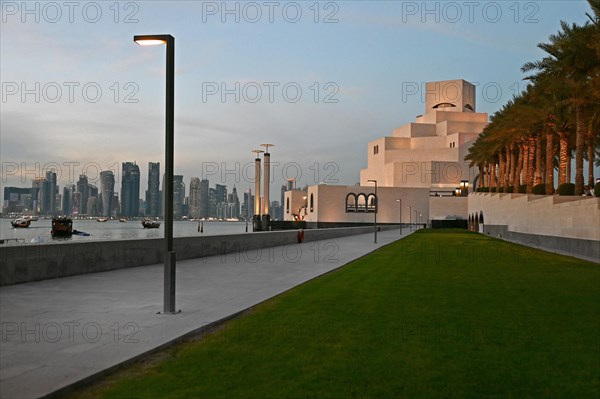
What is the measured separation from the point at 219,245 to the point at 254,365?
19140mm

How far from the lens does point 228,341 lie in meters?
7.16

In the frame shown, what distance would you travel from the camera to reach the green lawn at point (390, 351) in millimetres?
5203

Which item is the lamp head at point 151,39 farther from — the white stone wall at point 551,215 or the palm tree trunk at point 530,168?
the palm tree trunk at point 530,168

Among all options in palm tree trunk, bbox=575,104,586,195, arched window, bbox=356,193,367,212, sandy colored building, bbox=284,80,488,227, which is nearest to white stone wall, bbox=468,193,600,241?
palm tree trunk, bbox=575,104,586,195

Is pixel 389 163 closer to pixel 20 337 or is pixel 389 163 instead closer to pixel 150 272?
pixel 150 272

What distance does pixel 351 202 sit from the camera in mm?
125188

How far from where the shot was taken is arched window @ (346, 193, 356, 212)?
408 ft

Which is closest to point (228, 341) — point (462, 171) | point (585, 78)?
point (585, 78)

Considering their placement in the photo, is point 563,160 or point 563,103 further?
point 563,160

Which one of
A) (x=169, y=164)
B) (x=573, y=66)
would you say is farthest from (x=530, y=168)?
(x=169, y=164)

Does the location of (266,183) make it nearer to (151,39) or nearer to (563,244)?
(563,244)

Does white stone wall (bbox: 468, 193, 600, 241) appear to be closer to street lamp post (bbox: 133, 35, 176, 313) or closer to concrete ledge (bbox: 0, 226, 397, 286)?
concrete ledge (bbox: 0, 226, 397, 286)

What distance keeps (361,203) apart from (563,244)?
3643 inches

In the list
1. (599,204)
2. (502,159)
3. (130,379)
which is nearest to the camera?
(130,379)
